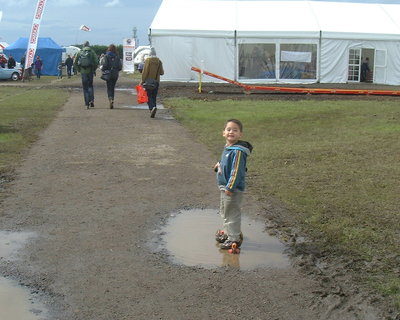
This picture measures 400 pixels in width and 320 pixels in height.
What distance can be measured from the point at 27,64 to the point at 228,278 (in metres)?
31.7

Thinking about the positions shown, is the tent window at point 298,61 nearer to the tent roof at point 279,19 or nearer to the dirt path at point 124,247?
the tent roof at point 279,19

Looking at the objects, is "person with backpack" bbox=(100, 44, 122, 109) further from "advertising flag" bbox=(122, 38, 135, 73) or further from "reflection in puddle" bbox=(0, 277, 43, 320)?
"advertising flag" bbox=(122, 38, 135, 73)

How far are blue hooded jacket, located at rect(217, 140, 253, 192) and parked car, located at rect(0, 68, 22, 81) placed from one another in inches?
1284

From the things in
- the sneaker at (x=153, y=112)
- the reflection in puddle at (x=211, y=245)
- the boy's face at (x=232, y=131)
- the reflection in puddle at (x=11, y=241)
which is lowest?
the reflection in puddle at (x=211, y=245)

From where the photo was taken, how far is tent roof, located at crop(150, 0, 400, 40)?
2989 cm

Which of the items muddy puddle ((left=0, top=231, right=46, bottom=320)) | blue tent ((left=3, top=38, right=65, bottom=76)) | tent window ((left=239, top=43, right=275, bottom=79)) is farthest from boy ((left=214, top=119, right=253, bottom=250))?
blue tent ((left=3, top=38, right=65, bottom=76))

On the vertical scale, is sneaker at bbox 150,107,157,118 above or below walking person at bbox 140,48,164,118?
below

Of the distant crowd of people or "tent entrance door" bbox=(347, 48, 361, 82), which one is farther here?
"tent entrance door" bbox=(347, 48, 361, 82)

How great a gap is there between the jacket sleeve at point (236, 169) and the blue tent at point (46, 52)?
1573 inches

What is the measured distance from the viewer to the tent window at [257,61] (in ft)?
99.4

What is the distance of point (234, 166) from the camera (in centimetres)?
512

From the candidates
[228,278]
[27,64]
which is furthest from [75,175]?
[27,64]

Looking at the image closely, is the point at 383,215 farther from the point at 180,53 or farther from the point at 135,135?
the point at 180,53

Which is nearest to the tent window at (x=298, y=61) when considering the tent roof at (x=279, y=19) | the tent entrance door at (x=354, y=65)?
the tent roof at (x=279, y=19)
